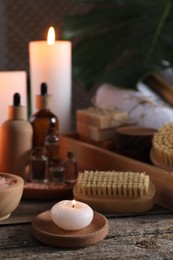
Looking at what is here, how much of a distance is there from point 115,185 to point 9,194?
0.53 ft

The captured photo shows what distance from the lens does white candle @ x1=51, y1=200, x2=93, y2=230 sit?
2.22ft

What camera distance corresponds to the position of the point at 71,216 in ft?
2.22

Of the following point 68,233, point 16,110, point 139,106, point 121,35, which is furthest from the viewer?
point 121,35

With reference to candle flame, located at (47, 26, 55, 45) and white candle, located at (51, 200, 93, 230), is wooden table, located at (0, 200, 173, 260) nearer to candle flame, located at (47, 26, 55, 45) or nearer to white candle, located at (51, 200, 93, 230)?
white candle, located at (51, 200, 93, 230)

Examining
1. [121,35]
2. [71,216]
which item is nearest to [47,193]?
[71,216]

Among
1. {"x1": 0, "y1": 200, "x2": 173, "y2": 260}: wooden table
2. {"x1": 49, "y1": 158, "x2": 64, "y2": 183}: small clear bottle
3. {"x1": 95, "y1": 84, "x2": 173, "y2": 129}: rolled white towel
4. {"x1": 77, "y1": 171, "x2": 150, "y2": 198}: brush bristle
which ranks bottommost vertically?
{"x1": 0, "y1": 200, "x2": 173, "y2": 260}: wooden table

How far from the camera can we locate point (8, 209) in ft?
2.45

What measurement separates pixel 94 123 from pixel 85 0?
3.14 ft

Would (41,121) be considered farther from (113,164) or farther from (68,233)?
(68,233)

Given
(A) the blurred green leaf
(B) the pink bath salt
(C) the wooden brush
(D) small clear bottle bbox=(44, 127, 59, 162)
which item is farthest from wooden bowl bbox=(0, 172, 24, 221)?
(A) the blurred green leaf

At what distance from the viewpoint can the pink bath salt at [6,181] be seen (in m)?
0.75

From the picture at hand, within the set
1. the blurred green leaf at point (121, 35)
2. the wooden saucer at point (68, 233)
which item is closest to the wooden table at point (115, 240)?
the wooden saucer at point (68, 233)

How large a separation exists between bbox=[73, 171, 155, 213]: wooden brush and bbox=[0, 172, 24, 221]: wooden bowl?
0.34ft

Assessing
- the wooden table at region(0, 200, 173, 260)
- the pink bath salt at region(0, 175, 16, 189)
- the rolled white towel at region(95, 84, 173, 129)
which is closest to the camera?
the wooden table at region(0, 200, 173, 260)
